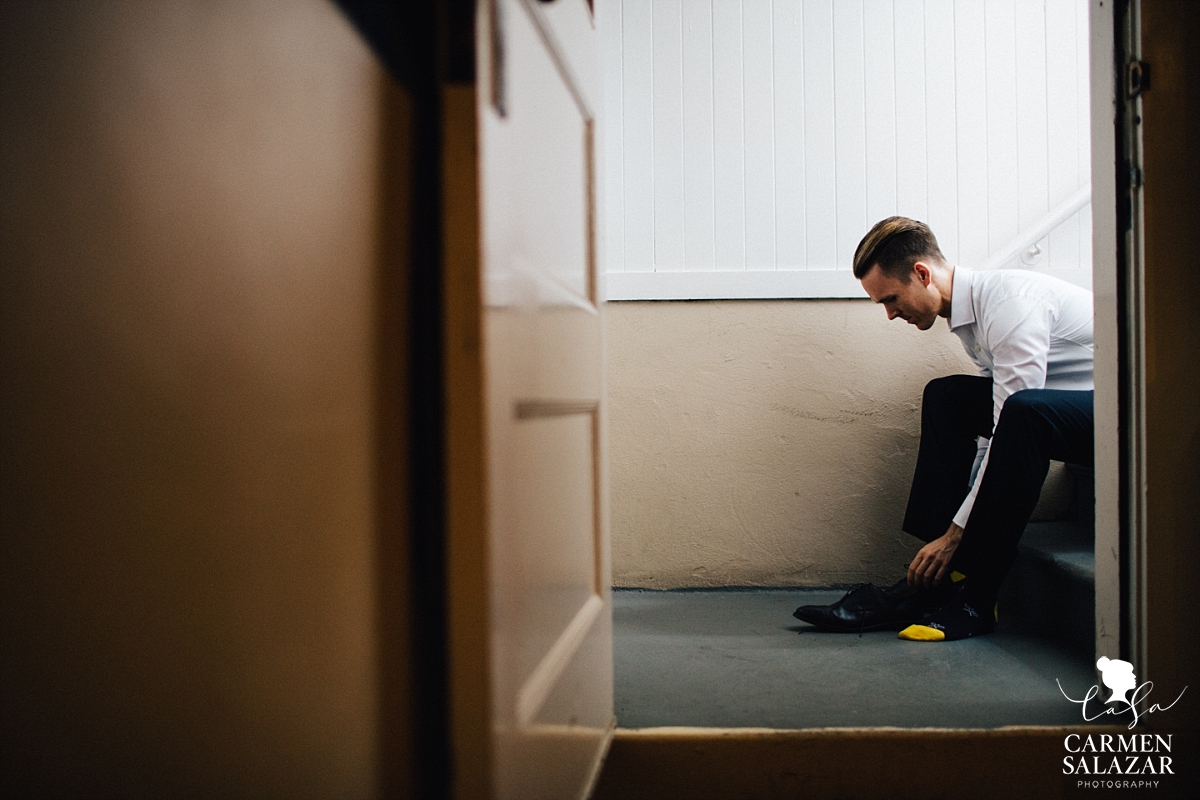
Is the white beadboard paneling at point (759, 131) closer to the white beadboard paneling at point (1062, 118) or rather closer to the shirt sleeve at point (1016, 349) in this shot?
the shirt sleeve at point (1016, 349)

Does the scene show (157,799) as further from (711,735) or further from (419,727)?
(711,735)

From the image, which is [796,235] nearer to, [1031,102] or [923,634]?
[1031,102]

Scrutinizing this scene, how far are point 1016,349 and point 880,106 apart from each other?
35.9 inches

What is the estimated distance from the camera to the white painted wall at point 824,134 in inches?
82.4

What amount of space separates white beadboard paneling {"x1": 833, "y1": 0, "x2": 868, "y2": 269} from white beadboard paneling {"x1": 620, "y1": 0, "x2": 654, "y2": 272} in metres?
0.58

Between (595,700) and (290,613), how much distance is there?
49 cm

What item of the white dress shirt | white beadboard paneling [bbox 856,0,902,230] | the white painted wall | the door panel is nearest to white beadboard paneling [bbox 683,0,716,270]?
the white painted wall

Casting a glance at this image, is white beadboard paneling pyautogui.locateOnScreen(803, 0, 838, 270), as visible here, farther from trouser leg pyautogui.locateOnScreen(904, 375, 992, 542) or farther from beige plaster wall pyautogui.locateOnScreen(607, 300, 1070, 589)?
trouser leg pyautogui.locateOnScreen(904, 375, 992, 542)

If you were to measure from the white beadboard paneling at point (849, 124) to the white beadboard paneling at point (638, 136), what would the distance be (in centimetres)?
58

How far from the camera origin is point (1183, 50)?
1.09 m

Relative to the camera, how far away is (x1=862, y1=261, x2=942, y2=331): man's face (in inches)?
72.9

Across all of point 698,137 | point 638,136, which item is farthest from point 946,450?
point 638,136

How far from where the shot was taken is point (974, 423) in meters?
1.88

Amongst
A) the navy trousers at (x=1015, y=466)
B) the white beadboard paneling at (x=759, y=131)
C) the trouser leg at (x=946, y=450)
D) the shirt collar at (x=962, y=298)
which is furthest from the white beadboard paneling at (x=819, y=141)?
the navy trousers at (x=1015, y=466)
